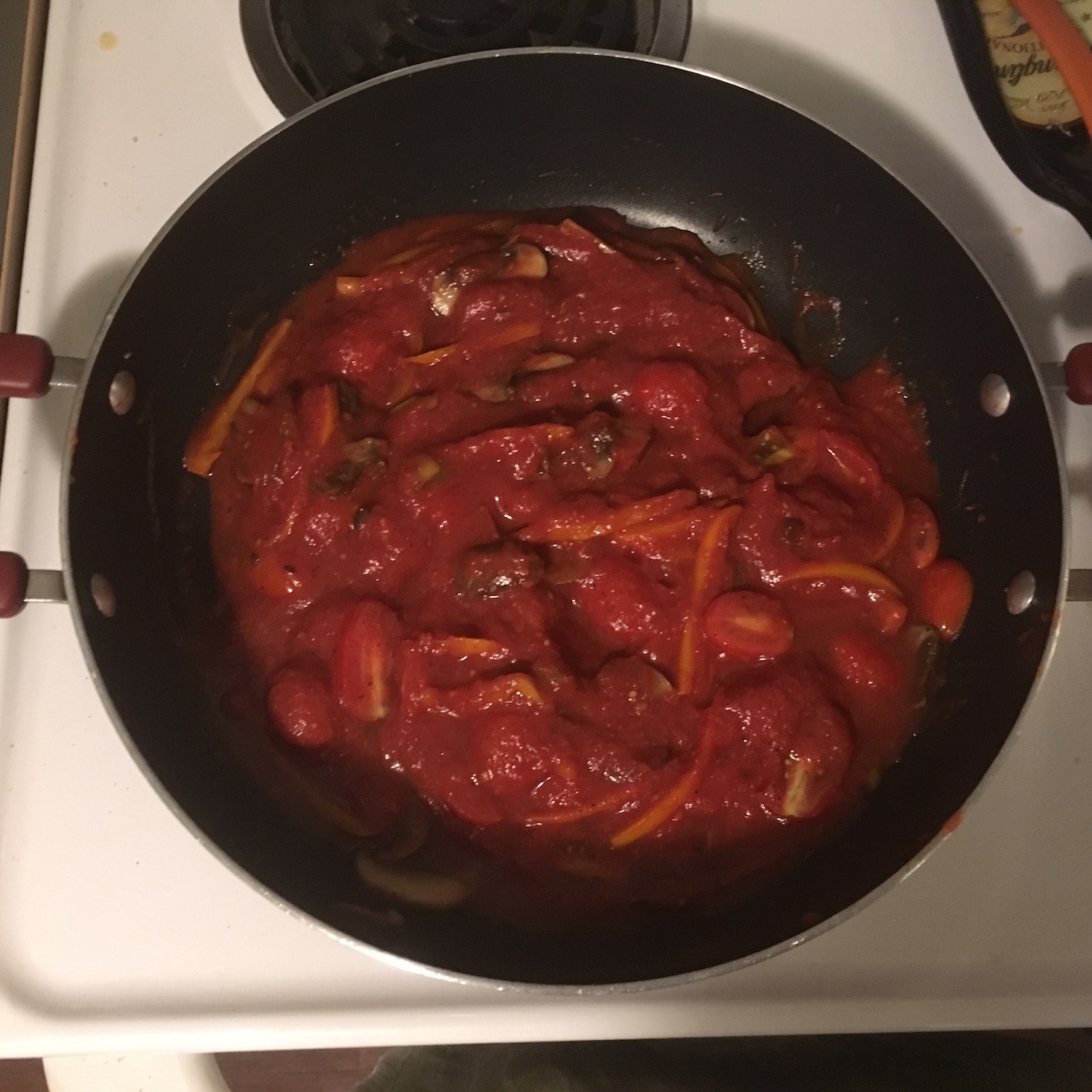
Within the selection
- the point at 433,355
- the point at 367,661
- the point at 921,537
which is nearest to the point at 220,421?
the point at 433,355

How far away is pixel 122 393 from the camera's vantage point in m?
1.46

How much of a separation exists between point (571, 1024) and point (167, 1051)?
0.58 m

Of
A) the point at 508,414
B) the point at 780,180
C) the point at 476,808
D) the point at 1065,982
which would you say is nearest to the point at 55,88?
the point at 508,414

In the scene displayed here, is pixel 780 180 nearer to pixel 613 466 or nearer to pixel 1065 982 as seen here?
pixel 613 466

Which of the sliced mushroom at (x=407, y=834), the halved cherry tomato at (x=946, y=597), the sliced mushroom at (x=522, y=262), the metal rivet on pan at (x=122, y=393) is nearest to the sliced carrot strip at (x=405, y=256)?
the sliced mushroom at (x=522, y=262)

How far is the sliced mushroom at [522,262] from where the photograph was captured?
166 cm

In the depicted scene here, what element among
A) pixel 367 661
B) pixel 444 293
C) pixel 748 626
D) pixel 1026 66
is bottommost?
pixel 367 661

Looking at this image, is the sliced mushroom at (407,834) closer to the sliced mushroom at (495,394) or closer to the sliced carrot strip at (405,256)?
the sliced mushroom at (495,394)

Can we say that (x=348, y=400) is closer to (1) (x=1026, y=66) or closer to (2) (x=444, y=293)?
(2) (x=444, y=293)

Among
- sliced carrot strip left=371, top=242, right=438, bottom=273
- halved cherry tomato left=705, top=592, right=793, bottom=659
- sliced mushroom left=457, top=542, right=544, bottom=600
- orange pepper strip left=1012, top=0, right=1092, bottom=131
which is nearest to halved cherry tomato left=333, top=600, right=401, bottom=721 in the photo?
sliced mushroom left=457, top=542, right=544, bottom=600

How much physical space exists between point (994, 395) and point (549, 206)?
2.81 ft

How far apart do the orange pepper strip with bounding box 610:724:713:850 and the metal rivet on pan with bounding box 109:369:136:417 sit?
38.7 inches

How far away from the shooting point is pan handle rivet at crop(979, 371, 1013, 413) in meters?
1.53

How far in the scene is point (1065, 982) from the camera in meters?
1.44
